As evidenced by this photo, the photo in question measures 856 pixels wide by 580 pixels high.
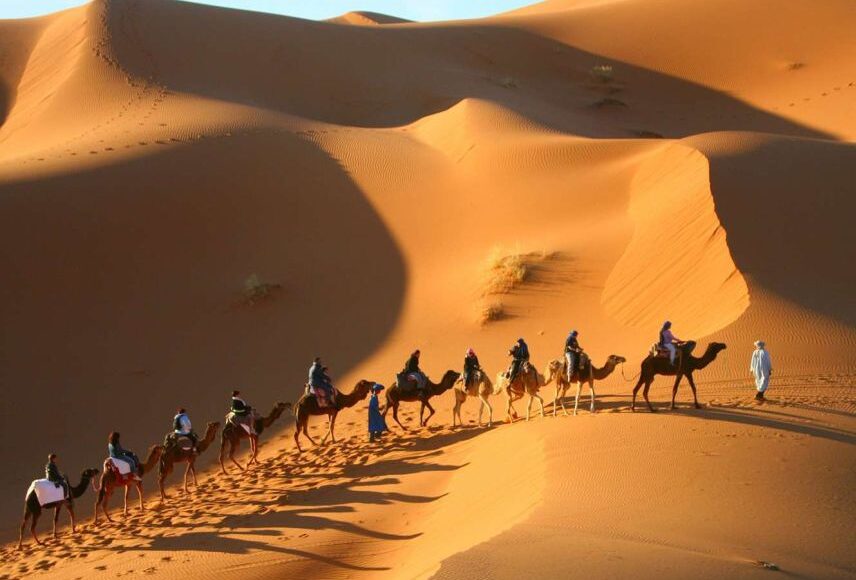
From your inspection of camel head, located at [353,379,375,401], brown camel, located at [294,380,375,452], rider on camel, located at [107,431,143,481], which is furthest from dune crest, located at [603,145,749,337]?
rider on camel, located at [107,431,143,481]

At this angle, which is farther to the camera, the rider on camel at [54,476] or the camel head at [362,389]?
the camel head at [362,389]

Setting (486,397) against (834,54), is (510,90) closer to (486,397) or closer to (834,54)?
(834,54)

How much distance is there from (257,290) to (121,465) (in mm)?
10966

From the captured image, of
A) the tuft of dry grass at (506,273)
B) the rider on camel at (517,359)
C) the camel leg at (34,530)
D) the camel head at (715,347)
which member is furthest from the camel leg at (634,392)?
the camel leg at (34,530)

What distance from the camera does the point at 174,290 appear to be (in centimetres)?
2808

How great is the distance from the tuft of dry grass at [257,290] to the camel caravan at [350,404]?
666 cm

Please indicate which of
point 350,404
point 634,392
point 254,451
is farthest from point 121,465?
point 634,392

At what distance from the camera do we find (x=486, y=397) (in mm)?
20250

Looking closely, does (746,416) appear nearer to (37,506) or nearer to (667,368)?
(667,368)

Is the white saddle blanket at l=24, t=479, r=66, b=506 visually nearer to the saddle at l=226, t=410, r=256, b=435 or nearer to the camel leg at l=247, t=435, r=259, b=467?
the saddle at l=226, t=410, r=256, b=435

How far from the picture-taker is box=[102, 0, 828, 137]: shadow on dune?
48906mm

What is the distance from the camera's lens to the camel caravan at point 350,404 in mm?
17219

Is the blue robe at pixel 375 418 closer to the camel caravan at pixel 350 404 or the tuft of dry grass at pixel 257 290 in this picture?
the camel caravan at pixel 350 404

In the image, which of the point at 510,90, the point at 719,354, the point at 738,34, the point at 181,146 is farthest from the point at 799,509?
the point at 738,34
